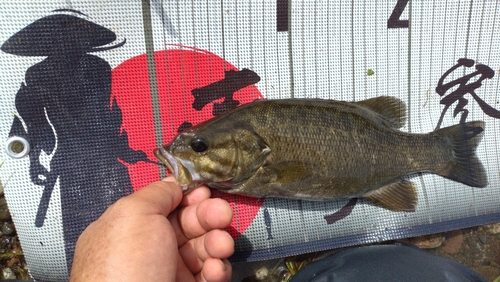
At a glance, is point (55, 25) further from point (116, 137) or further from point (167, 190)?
point (167, 190)

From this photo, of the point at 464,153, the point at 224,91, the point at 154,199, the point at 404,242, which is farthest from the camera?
the point at 404,242

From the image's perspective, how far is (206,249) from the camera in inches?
87.7

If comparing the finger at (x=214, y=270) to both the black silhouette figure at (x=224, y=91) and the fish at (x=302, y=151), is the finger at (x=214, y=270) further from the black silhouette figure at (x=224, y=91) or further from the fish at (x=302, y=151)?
the black silhouette figure at (x=224, y=91)

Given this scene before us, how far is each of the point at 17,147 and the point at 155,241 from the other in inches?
53.9

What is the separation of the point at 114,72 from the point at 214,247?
145 cm

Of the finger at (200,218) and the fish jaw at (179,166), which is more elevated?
the fish jaw at (179,166)

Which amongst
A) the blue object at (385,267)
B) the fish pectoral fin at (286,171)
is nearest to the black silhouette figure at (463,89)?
the blue object at (385,267)

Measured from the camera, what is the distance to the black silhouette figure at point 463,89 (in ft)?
10.3

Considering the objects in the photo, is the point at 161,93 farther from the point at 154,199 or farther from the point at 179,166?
the point at 154,199

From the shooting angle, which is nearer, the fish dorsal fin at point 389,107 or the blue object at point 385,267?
the blue object at point 385,267

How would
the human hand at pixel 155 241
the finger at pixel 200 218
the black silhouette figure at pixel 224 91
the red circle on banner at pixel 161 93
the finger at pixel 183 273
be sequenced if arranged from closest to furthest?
the human hand at pixel 155 241
the finger at pixel 200 218
the finger at pixel 183 273
the red circle on banner at pixel 161 93
the black silhouette figure at pixel 224 91

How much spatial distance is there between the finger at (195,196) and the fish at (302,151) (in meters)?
0.06

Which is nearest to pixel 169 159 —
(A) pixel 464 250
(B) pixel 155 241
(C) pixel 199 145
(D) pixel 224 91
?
(C) pixel 199 145

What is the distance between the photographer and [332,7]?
9.50 ft
